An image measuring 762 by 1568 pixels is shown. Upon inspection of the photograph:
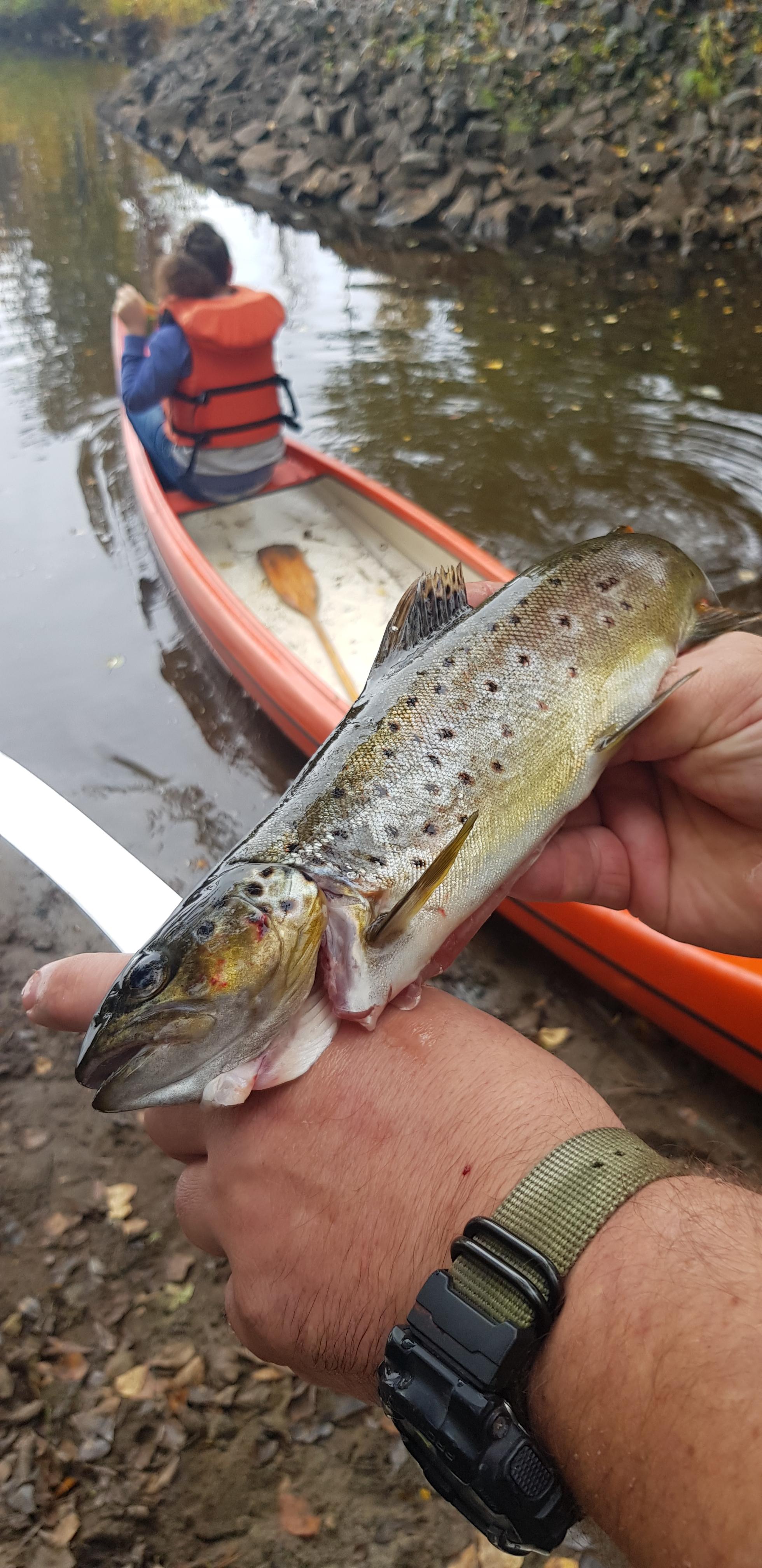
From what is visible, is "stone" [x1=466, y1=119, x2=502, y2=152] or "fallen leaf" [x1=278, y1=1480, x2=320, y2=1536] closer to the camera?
"fallen leaf" [x1=278, y1=1480, x2=320, y2=1536]

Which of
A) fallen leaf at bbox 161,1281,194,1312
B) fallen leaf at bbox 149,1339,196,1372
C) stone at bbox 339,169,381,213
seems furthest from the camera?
stone at bbox 339,169,381,213

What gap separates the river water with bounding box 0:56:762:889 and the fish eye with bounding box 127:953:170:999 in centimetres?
410

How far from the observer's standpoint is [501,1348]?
56.6 inches

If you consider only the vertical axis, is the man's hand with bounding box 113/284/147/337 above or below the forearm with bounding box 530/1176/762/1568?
above

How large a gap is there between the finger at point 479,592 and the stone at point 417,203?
18.7 meters

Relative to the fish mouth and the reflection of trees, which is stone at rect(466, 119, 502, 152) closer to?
the reflection of trees

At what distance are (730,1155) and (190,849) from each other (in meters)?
3.89

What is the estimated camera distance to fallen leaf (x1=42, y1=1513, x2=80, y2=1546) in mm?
2891

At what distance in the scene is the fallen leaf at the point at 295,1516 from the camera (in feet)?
9.76

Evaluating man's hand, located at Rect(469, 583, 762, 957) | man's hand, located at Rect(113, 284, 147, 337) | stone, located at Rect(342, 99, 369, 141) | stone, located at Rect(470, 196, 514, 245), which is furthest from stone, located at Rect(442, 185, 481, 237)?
man's hand, located at Rect(469, 583, 762, 957)

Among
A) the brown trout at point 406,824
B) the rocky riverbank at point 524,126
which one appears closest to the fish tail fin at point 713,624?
the brown trout at point 406,824

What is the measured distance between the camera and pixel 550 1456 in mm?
1453

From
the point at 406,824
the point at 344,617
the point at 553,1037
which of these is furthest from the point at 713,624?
the point at 344,617

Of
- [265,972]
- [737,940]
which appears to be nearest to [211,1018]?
[265,972]
